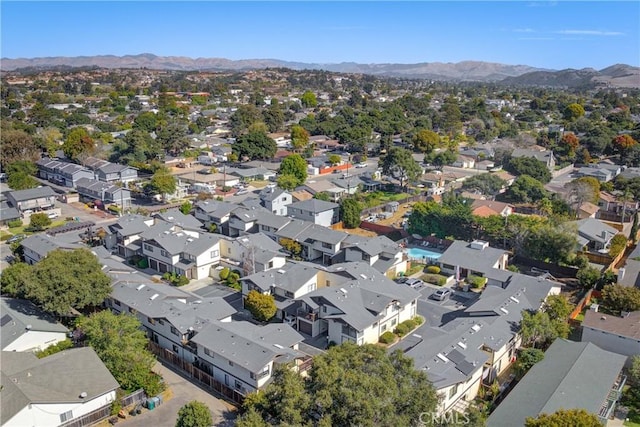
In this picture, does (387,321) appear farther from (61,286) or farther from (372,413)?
(61,286)

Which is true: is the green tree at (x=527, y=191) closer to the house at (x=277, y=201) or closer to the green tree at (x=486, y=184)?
the green tree at (x=486, y=184)

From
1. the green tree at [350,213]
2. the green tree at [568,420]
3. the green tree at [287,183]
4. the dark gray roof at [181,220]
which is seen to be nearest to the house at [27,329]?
the dark gray roof at [181,220]

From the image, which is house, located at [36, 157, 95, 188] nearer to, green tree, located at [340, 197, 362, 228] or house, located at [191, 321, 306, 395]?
green tree, located at [340, 197, 362, 228]

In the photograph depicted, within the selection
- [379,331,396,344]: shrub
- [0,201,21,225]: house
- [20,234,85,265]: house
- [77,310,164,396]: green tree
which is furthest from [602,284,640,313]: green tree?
[0,201,21,225]: house

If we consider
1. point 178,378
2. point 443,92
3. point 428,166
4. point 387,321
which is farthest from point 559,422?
point 443,92

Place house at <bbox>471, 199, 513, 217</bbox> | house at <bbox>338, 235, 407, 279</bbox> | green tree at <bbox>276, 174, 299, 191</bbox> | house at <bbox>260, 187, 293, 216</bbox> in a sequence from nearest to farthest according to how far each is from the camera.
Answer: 1. house at <bbox>338, 235, 407, 279</bbox>
2. house at <bbox>471, 199, 513, 217</bbox>
3. house at <bbox>260, 187, 293, 216</bbox>
4. green tree at <bbox>276, 174, 299, 191</bbox>

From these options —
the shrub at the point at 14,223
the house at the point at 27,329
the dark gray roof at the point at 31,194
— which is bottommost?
the shrub at the point at 14,223

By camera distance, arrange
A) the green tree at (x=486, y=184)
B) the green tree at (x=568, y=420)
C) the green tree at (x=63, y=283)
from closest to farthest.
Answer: the green tree at (x=568, y=420) → the green tree at (x=63, y=283) → the green tree at (x=486, y=184)
